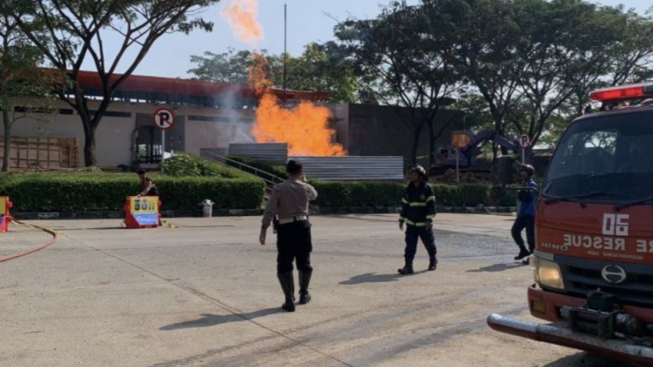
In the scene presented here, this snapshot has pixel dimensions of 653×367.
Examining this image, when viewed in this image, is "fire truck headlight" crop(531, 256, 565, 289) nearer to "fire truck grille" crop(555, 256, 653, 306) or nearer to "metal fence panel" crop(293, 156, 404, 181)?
"fire truck grille" crop(555, 256, 653, 306)

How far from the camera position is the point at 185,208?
829 inches

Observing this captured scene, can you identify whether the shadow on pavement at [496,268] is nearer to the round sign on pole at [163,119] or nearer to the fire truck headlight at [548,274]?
the fire truck headlight at [548,274]

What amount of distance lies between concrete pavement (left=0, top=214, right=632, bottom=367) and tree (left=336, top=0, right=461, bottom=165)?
21888 millimetres

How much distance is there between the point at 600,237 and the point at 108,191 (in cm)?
1697

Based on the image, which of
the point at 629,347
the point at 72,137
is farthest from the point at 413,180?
the point at 72,137

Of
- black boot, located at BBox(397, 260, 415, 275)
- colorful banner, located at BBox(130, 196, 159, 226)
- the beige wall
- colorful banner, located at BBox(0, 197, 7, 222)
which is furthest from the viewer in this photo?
the beige wall

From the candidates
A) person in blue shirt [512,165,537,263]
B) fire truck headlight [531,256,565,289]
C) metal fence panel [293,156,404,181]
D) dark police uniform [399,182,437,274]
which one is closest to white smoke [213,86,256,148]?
metal fence panel [293,156,404,181]

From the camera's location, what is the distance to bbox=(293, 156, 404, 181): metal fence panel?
26.4 metres

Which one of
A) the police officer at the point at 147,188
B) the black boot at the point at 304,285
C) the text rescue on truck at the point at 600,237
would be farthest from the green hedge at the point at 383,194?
the text rescue on truck at the point at 600,237

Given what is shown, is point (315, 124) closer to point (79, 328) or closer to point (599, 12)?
point (599, 12)

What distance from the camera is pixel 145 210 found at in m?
17.2

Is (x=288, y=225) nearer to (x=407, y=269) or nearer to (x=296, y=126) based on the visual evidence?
(x=407, y=269)

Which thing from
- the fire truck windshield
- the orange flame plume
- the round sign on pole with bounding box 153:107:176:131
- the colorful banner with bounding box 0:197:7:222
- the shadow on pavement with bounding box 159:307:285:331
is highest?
the orange flame plume

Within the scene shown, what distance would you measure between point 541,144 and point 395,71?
58.0 ft
